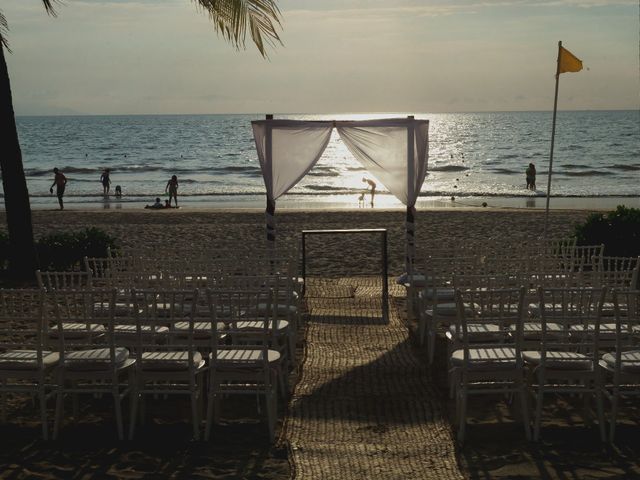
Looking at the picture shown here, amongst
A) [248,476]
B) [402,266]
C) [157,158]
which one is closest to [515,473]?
[248,476]

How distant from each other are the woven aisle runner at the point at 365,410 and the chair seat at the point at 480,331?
57 centimetres

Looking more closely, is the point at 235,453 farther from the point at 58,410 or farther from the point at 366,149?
the point at 366,149

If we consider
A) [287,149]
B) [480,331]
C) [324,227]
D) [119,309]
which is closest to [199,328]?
[119,309]

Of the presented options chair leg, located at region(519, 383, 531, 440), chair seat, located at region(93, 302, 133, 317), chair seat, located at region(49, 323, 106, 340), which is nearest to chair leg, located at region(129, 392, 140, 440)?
chair seat, located at region(49, 323, 106, 340)

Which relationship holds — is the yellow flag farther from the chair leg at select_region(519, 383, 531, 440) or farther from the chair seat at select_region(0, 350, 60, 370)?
the chair seat at select_region(0, 350, 60, 370)

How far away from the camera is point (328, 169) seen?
2217 inches

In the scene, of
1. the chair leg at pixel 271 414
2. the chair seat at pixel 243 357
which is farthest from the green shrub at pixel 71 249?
the chair leg at pixel 271 414

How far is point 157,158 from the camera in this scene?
65750mm

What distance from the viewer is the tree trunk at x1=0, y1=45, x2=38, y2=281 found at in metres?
13.7

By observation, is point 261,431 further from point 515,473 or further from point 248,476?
point 515,473

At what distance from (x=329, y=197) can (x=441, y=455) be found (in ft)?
107

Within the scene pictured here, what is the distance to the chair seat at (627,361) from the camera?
612 cm

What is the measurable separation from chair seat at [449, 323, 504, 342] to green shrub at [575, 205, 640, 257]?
23.8ft

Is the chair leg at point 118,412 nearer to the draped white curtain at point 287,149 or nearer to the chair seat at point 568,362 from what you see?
the chair seat at point 568,362
